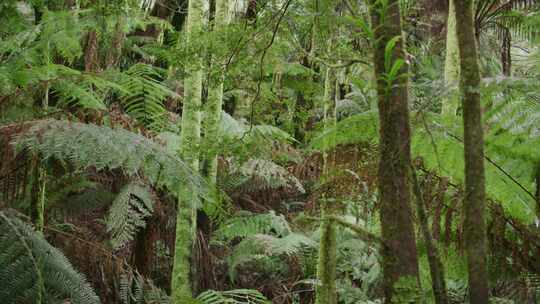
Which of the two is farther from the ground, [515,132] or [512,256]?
[515,132]

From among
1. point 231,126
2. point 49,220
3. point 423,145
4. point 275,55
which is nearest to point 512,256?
point 423,145

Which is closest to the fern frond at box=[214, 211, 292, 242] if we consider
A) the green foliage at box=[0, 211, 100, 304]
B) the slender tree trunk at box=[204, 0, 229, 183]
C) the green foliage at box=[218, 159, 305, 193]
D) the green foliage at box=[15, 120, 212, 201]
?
the green foliage at box=[218, 159, 305, 193]

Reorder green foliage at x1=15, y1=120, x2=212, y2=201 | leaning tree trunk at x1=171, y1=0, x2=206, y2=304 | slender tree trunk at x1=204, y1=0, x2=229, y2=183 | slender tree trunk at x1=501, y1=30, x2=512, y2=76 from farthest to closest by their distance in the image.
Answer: slender tree trunk at x1=501, y1=30, x2=512, y2=76, leaning tree trunk at x1=171, y1=0, x2=206, y2=304, slender tree trunk at x1=204, y1=0, x2=229, y2=183, green foliage at x1=15, y1=120, x2=212, y2=201

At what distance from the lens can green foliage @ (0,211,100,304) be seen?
156cm

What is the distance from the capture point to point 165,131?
175 inches

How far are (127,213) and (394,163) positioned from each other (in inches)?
82.8

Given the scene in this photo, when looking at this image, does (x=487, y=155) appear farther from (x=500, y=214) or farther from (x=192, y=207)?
(x=192, y=207)

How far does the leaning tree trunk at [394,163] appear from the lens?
134 centimetres

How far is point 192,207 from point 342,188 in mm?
1092

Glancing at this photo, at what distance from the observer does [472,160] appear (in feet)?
4.62

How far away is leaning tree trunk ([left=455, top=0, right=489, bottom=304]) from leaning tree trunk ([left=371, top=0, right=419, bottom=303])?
0.49 ft

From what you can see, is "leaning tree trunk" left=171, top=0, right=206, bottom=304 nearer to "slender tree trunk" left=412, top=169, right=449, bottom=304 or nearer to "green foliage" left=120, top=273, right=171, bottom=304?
"green foliage" left=120, top=273, right=171, bottom=304

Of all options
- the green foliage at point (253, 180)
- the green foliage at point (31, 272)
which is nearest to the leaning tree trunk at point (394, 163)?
the green foliage at point (31, 272)

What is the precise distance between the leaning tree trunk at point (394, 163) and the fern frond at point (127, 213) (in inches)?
74.0
